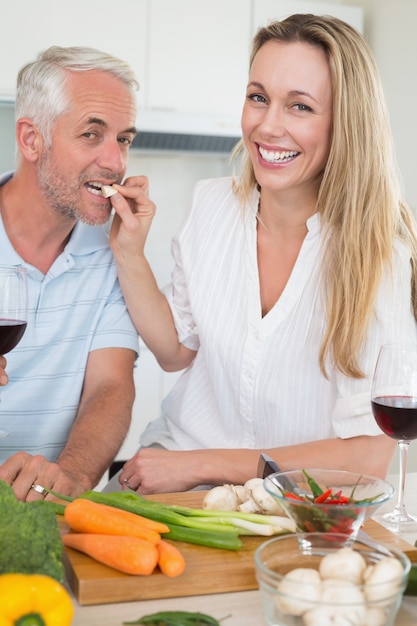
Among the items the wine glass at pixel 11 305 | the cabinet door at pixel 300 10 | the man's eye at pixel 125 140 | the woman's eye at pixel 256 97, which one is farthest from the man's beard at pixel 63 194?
the cabinet door at pixel 300 10

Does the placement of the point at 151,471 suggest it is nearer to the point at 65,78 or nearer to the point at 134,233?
the point at 134,233

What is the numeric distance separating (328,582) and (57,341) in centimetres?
133

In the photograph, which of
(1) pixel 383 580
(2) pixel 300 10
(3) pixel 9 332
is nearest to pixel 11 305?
(3) pixel 9 332

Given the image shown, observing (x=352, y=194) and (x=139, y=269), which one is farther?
(x=139, y=269)

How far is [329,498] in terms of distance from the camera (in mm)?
1203

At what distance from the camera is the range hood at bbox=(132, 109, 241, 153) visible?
404 cm

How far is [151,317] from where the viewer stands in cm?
213

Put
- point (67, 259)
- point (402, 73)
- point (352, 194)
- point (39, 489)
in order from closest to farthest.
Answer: point (39, 489) < point (352, 194) < point (67, 259) < point (402, 73)

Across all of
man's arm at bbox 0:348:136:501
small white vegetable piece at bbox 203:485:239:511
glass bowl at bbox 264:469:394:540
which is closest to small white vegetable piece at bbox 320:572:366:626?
glass bowl at bbox 264:469:394:540

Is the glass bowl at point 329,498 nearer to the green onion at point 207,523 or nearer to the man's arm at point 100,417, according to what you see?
the green onion at point 207,523

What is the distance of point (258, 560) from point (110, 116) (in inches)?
55.4

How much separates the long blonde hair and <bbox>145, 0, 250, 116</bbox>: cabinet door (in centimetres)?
217

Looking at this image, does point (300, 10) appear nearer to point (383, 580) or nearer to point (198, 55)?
point (198, 55)

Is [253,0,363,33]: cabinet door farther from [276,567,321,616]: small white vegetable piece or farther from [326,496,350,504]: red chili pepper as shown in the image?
[276,567,321,616]: small white vegetable piece
